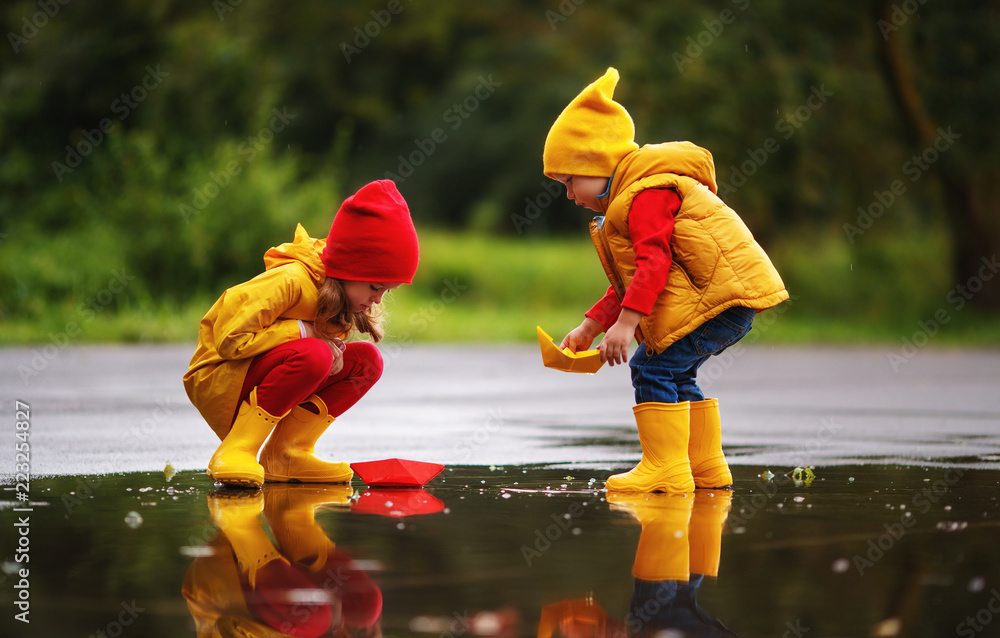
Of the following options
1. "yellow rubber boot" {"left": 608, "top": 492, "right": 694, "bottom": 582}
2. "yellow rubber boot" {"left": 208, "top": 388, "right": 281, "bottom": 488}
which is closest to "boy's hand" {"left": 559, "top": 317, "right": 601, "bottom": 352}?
"yellow rubber boot" {"left": 608, "top": 492, "right": 694, "bottom": 582}

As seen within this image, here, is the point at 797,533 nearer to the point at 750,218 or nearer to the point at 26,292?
the point at 26,292

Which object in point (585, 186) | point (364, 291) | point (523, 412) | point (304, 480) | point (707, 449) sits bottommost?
point (523, 412)

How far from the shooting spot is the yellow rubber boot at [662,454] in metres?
4.00

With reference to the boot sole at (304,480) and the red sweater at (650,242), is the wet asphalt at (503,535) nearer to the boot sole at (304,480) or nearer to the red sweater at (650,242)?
the boot sole at (304,480)

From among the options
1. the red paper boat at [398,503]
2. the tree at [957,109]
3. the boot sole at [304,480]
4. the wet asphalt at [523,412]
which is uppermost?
Result: the tree at [957,109]

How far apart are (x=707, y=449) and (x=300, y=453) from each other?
1413 millimetres

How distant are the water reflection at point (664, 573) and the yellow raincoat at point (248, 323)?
1238 mm

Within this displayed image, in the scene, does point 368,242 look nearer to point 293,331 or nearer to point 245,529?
point 293,331

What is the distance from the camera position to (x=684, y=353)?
13.5ft

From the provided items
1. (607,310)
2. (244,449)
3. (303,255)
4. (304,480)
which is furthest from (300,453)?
(607,310)

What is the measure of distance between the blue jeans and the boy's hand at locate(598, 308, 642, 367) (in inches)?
9.1

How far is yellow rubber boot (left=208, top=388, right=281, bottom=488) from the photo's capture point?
3988 millimetres

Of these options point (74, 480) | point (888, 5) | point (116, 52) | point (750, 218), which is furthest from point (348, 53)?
point (74, 480)

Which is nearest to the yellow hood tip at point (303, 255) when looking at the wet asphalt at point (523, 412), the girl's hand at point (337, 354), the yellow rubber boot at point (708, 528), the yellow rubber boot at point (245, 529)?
Answer: the girl's hand at point (337, 354)
